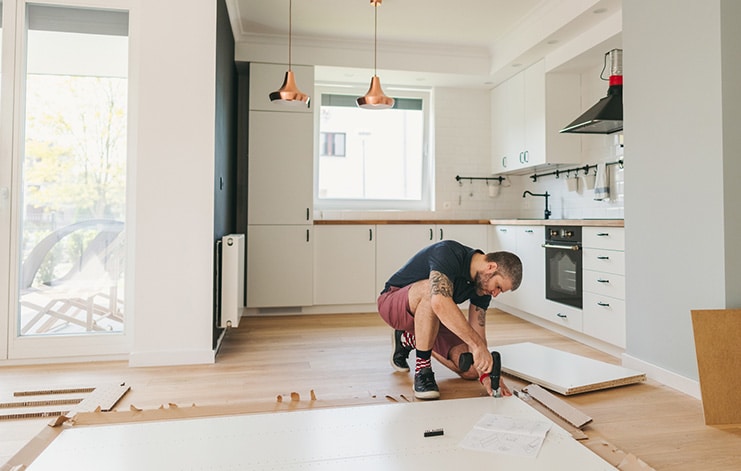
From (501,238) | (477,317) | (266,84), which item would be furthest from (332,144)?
(477,317)

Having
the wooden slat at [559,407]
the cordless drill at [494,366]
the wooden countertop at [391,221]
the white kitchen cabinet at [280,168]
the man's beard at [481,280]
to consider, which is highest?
the white kitchen cabinet at [280,168]

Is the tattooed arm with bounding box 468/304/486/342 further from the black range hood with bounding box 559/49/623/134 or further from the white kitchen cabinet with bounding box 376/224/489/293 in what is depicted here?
the white kitchen cabinet with bounding box 376/224/489/293

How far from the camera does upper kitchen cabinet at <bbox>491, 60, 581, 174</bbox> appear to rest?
4.40 m

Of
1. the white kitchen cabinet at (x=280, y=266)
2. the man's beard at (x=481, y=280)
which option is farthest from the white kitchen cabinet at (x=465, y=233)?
the man's beard at (x=481, y=280)

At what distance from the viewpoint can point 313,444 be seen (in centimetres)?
174

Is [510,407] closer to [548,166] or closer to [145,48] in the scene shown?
[145,48]

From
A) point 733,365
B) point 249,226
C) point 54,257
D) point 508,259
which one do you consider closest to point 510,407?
point 508,259

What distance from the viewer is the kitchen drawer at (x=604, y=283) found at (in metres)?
3.05

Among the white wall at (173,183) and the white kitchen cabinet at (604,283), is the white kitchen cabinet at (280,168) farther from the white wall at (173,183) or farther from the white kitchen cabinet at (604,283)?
the white kitchen cabinet at (604,283)

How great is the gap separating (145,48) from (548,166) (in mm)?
3712

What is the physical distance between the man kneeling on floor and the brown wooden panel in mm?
829

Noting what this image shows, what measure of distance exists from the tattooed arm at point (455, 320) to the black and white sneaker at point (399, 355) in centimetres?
62

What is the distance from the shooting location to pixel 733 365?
2127mm

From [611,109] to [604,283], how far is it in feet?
3.99
